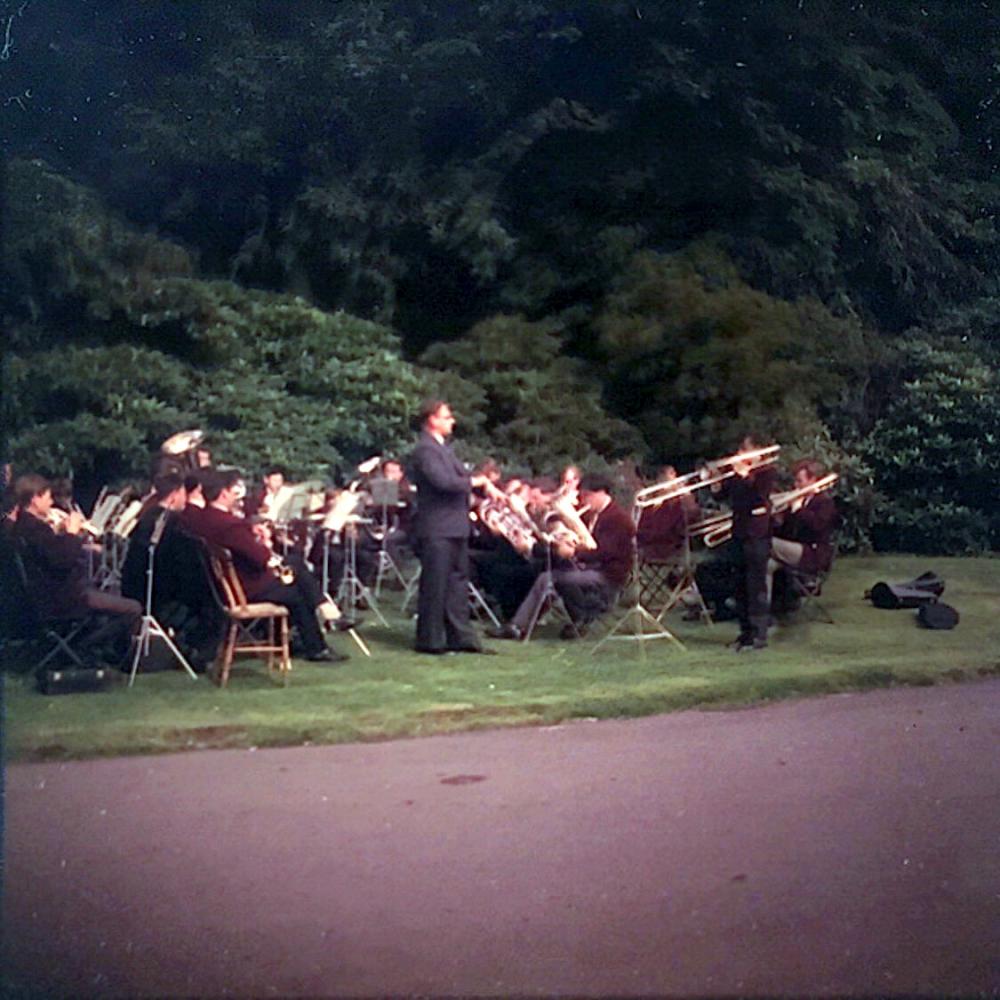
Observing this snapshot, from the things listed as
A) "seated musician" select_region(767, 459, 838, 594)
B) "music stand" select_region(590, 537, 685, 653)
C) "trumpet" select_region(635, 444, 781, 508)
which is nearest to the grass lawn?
"music stand" select_region(590, 537, 685, 653)

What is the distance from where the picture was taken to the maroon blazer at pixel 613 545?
6676mm

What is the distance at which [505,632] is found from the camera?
6828mm

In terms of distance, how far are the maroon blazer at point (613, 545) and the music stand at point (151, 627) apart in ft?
5.84

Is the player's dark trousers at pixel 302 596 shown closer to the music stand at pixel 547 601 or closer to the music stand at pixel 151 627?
the music stand at pixel 151 627

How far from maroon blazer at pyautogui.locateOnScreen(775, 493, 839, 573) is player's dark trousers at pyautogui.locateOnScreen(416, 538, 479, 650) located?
4.67ft

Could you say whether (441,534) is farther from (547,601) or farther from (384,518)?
(547,601)

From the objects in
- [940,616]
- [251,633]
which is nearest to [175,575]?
[251,633]

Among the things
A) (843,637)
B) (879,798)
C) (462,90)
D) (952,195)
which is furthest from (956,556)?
(462,90)

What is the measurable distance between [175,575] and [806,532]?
9.06ft

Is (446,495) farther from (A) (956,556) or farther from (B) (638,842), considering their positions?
(A) (956,556)

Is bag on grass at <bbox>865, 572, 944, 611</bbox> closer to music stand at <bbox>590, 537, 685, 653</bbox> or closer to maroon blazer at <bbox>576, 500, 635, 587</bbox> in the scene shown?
music stand at <bbox>590, 537, 685, 653</bbox>

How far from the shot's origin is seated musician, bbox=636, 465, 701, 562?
6.70m

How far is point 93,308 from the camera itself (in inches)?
249

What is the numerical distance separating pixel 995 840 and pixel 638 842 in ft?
5.30
